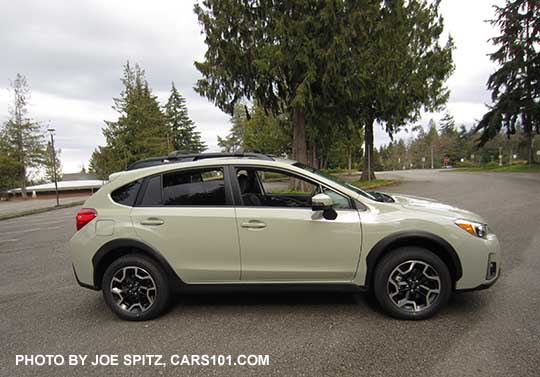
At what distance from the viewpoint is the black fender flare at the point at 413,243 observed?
2.82 metres

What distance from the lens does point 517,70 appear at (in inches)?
1072

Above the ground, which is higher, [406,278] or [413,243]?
[413,243]

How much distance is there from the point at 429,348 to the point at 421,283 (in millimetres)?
626

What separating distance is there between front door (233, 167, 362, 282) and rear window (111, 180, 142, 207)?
3.82 feet

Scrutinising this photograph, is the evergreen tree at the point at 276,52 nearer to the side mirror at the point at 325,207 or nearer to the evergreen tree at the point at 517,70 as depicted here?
the side mirror at the point at 325,207

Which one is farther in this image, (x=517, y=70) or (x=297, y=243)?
(x=517, y=70)

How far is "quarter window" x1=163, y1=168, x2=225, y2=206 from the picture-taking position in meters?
3.06

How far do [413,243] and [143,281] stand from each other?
9.52 ft

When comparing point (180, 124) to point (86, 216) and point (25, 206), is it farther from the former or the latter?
point (86, 216)

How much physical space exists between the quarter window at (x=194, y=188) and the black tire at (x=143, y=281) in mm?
694

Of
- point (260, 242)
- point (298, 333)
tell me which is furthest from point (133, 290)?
point (298, 333)

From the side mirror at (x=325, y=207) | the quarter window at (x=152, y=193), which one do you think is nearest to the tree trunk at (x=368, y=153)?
the side mirror at (x=325, y=207)

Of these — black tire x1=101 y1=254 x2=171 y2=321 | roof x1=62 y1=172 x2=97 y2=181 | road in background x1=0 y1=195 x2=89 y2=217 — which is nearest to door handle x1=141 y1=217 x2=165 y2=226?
black tire x1=101 y1=254 x2=171 y2=321

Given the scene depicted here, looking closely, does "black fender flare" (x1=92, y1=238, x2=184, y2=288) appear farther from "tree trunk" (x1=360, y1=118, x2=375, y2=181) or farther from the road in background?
"tree trunk" (x1=360, y1=118, x2=375, y2=181)
